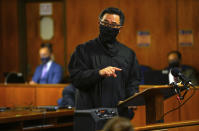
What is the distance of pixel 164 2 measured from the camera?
820 centimetres

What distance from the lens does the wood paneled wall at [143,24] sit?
26.4 feet

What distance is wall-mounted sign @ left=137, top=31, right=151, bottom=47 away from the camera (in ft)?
27.5

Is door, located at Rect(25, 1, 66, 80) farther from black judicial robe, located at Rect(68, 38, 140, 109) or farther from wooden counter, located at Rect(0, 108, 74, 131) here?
black judicial robe, located at Rect(68, 38, 140, 109)

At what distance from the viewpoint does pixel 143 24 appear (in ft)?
27.5

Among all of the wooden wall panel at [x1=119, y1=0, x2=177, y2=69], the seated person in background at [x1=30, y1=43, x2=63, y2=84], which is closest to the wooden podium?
the seated person in background at [x1=30, y1=43, x2=63, y2=84]

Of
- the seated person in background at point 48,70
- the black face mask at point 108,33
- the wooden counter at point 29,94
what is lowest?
the wooden counter at point 29,94

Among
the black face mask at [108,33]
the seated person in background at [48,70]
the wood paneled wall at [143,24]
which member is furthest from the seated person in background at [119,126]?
the wood paneled wall at [143,24]

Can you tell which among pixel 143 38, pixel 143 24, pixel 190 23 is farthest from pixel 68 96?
pixel 190 23

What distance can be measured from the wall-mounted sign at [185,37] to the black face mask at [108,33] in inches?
197

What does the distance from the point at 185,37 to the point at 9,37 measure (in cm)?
400

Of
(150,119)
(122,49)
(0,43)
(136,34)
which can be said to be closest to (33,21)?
(0,43)

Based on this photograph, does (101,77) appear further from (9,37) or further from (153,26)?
(9,37)

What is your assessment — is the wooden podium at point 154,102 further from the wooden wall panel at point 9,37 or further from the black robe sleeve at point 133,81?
the wooden wall panel at point 9,37

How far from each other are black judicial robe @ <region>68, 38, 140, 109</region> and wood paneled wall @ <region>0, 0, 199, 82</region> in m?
4.87
